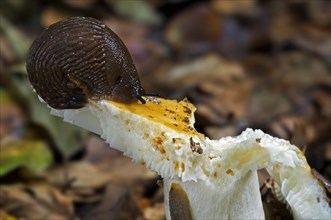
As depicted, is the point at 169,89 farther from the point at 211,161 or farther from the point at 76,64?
the point at 76,64

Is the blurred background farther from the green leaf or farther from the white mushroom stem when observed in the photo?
the white mushroom stem

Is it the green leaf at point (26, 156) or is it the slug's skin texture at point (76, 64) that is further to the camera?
the green leaf at point (26, 156)

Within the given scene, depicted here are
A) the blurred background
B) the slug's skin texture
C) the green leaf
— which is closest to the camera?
the slug's skin texture

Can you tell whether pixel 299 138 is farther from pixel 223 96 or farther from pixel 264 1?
pixel 264 1

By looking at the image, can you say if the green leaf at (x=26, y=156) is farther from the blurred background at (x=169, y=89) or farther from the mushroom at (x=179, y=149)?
the mushroom at (x=179, y=149)

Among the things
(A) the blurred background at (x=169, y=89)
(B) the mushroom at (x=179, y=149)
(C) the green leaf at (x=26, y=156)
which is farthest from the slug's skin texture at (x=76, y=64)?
(C) the green leaf at (x=26, y=156)

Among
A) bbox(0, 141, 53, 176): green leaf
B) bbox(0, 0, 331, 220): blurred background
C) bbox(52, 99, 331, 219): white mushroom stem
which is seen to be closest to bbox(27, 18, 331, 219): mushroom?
bbox(52, 99, 331, 219): white mushroom stem
